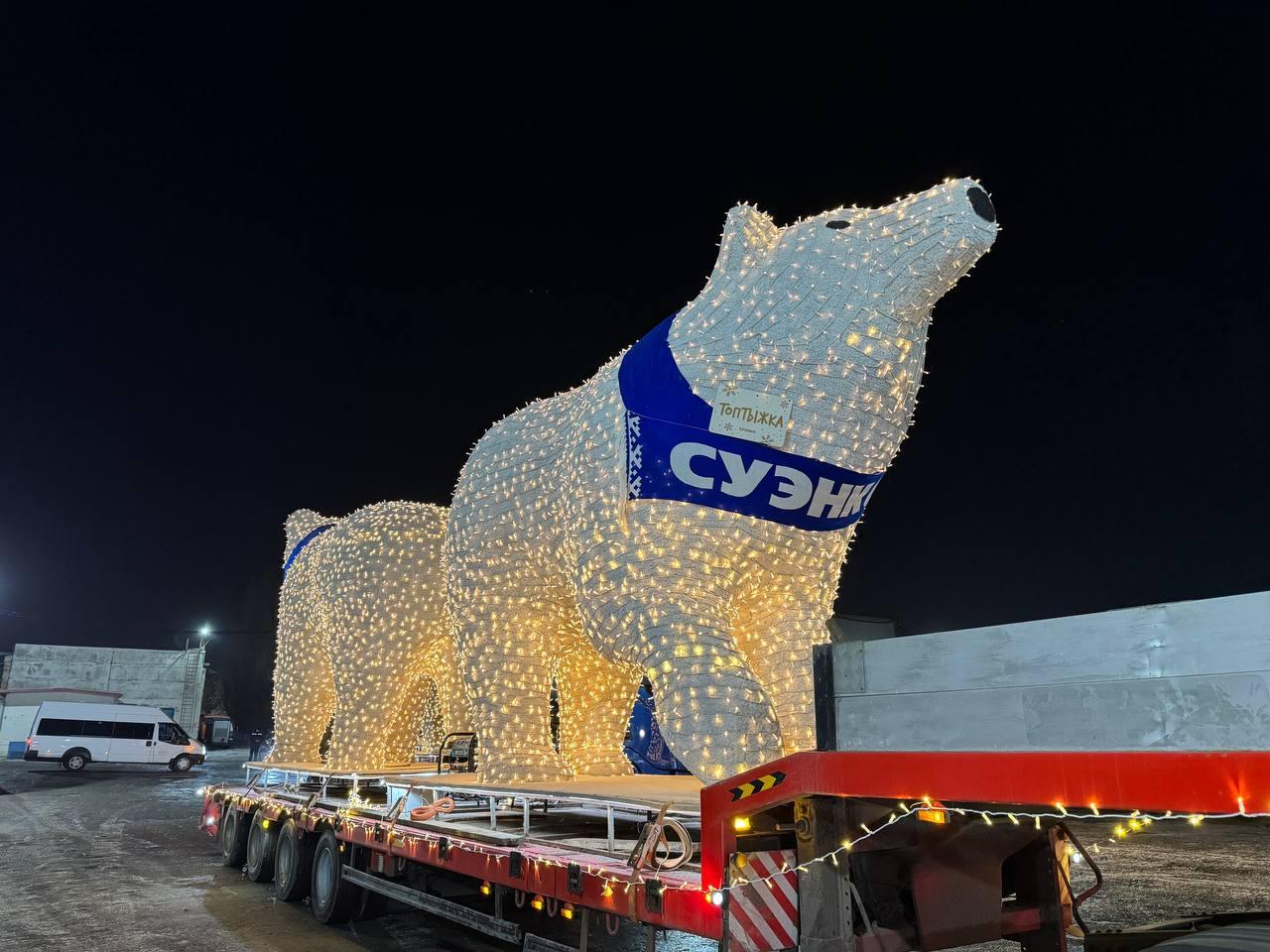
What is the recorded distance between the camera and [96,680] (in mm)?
32781

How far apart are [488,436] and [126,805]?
13.1 metres


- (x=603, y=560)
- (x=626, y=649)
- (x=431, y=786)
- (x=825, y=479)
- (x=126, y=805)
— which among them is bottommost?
(x=126, y=805)

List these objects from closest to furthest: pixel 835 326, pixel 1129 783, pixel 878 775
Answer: pixel 1129 783
pixel 878 775
pixel 835 326

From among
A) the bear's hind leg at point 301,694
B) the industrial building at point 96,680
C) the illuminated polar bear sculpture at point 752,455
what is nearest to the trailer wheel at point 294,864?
the bear's hind leg at point 301,694

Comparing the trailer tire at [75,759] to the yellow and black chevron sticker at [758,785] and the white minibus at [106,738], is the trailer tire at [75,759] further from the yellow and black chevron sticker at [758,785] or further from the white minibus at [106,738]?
the yellow and black chevron sticker at [758,785]

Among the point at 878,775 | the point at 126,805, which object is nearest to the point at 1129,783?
the point at 878,775

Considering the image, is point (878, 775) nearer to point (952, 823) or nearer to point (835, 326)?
point (952, 823)

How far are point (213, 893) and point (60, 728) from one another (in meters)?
19.7

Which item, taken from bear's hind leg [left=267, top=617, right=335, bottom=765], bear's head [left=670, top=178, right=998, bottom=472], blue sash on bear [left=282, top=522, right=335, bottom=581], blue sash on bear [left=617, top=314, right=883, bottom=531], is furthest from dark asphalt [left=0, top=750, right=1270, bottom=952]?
blue sash on bear [left=282, top=522, right=335, bottom=581]

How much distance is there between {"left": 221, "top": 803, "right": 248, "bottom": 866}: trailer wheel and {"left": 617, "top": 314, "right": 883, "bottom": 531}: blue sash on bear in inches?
254

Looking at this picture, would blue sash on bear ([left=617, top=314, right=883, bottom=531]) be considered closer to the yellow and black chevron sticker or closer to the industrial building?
the yellow and black chevron sticker

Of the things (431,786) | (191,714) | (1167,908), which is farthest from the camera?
(191,714)

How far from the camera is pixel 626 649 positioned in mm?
4469

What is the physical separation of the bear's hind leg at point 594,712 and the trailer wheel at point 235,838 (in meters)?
4.02
